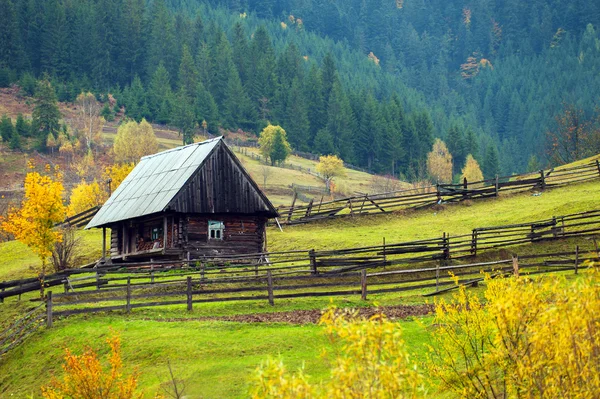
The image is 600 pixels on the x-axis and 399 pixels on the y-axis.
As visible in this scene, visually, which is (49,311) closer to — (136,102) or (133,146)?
(133,146)

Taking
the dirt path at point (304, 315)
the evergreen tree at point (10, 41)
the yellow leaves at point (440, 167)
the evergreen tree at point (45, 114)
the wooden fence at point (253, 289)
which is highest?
the evergreen tree at point (10, 41)

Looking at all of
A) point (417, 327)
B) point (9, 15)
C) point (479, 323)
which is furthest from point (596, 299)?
point (9, 15)

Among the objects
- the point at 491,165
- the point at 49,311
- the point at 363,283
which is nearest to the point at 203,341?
the point at 49,311

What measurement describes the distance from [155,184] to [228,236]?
4933 millimetres

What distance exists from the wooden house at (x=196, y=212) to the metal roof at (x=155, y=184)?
0.23 feet

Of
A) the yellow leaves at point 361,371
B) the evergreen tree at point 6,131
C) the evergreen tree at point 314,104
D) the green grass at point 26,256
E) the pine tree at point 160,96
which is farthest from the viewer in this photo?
the evergreen tree at point 314,104

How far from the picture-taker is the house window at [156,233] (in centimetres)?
4447

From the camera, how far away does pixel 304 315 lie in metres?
29.1

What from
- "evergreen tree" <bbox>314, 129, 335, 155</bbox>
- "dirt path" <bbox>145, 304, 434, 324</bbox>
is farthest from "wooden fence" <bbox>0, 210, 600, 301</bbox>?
"evergreen tree" <bbox>314, 129, 335, 155</bbox>

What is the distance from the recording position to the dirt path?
28.1 m

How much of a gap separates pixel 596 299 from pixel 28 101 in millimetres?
142830

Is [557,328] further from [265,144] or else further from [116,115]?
[116,115]

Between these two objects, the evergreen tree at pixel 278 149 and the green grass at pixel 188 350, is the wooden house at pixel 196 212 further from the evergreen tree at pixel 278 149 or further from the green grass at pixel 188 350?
the evergreen tree at pixel 278 149

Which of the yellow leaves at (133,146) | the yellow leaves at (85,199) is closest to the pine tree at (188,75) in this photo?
the yellow leaves at (133,146)
